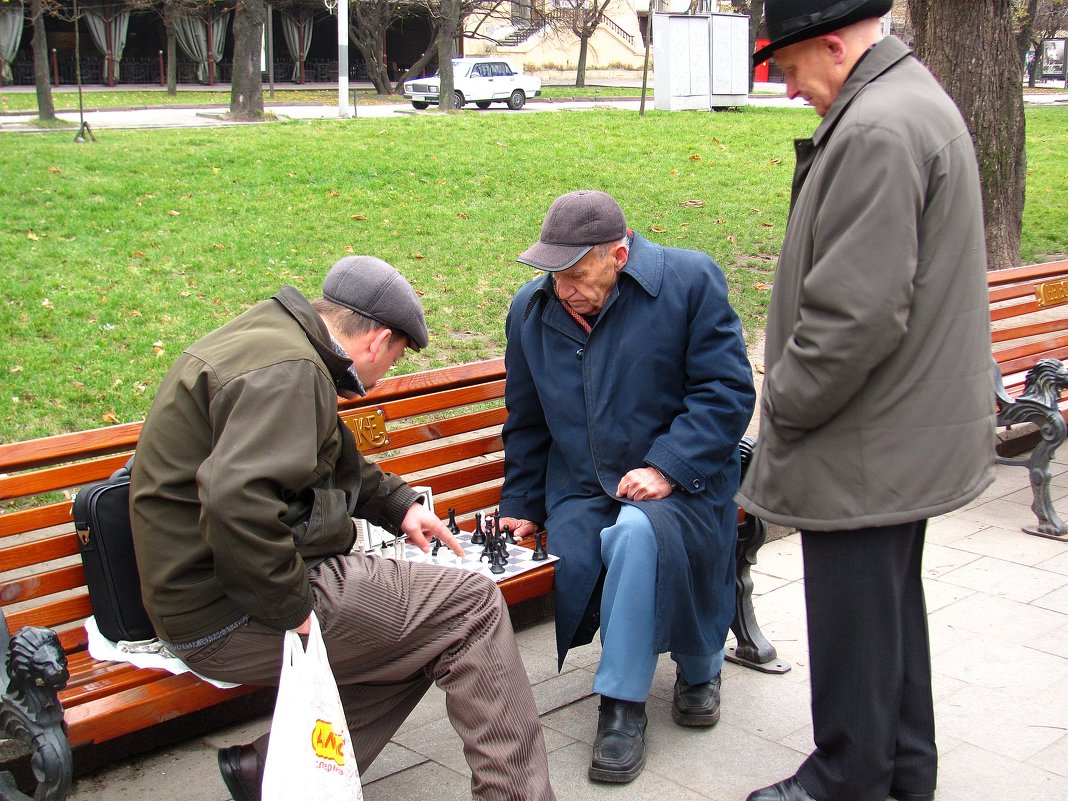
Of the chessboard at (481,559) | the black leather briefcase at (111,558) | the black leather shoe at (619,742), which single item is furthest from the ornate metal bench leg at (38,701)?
the black leather shoe at (619,742)

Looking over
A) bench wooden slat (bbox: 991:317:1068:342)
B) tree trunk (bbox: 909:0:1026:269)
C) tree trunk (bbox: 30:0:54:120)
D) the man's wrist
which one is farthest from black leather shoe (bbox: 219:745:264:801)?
tree trunk (bbox: 30:0:54:120)

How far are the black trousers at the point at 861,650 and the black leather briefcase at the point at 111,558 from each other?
1618mm

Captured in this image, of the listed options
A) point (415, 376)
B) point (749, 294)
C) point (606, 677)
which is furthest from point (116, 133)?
point (606, 677)

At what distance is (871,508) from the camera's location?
255cm

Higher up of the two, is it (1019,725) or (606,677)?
(606,677)

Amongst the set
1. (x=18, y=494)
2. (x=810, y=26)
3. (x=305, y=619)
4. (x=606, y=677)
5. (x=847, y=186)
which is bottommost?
(x=606, y=677)

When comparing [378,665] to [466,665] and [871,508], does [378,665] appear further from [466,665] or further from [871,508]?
[871,508]

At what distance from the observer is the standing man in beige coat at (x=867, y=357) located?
7.88 ft

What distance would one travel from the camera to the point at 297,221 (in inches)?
386

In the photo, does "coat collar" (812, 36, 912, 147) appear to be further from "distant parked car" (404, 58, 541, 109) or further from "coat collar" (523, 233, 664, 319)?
"distant parked car" (404, 58, 541, 109)

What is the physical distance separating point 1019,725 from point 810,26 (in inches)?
84.8

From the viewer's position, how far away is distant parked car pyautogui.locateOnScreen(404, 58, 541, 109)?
3000 cm

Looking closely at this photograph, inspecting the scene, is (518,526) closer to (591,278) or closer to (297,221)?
(591,278)

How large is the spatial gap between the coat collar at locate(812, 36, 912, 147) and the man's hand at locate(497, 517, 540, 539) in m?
1.70
